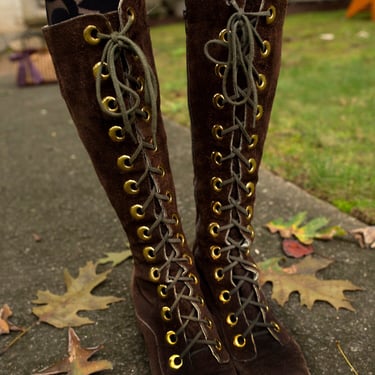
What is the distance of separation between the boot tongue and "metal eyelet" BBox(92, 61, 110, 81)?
11 cm

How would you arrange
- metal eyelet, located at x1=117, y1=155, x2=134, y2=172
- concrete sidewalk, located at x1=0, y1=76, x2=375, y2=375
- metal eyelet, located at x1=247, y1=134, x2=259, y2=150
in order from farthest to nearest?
1. concrete sidewalk, located at x1=0, y1=76, x2=375, y2=375
2. metal eyelet, located at x1=247, y1=134, x2=259, y2=150
3. metal eyelet, located at x1=117, y1=155, x2=134, y2=172

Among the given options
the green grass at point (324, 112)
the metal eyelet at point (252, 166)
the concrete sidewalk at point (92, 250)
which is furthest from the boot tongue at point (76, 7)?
the green grass at point (324, 112)

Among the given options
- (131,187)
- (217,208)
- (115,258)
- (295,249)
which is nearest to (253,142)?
(217,208)

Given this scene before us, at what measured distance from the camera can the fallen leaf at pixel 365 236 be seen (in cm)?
158

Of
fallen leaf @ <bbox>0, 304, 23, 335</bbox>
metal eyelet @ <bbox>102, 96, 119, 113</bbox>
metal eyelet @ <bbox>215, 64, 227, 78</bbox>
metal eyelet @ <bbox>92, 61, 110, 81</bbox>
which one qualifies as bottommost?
fallen leaf @ <bbox>0, 304, 23, 335</bbox>

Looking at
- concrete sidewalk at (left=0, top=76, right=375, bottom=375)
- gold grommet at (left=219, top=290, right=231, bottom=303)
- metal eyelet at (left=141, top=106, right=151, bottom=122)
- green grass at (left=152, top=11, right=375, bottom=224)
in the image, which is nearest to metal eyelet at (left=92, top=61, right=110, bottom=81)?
metal eyelet at (left=141, top=106, right=151, bottom=122)

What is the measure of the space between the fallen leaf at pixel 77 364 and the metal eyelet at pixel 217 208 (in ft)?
1.39

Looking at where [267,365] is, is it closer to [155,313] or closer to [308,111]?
[155,313]

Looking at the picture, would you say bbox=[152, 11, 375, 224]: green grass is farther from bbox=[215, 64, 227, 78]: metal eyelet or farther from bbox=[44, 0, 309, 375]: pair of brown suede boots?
bbox=[215, 64, 227, 78]: metal eyelet

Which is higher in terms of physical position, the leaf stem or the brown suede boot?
the brown suede boot

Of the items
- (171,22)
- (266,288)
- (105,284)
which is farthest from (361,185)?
(171,22)

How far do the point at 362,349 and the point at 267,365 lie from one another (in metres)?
0.26

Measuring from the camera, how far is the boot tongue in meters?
0.92

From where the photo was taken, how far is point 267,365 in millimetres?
1051
